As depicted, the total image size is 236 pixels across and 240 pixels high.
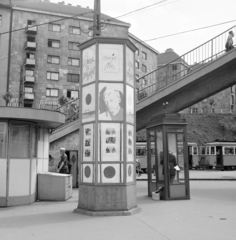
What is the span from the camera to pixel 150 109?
1952 centimetres

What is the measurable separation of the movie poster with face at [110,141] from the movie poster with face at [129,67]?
129 cm

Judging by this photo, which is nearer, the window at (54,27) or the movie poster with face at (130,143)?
the movie poster with face at (130,143)

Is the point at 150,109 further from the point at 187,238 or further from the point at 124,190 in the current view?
the point at 187,238

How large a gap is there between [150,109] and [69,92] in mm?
37977

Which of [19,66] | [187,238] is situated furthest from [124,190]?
[19,66]

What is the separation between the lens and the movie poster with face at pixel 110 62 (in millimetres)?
9461

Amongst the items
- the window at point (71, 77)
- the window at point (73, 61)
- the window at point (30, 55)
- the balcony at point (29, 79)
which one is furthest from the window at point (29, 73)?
the window at point (73, 61)

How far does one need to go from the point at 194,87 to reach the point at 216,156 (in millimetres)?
23137

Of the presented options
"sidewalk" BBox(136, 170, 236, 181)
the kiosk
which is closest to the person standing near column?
the kiosk

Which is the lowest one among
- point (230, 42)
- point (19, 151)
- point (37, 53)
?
point (19, 151)

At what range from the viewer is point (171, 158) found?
→ 1265 cm

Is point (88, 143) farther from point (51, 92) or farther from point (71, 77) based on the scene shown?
point (71, 77)

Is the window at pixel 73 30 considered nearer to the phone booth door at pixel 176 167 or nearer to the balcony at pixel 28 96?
the balcony at pixel 28 96

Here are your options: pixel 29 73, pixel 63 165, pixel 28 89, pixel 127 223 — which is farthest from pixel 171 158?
pixel 29 73
